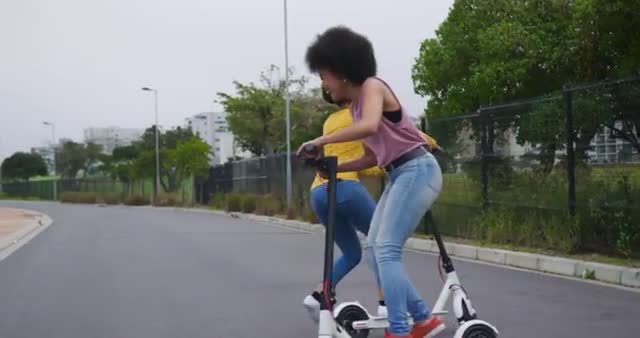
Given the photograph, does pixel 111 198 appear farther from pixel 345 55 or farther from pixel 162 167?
pixel 345 55

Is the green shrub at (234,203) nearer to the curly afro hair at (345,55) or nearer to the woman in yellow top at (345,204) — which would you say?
the woman in yellow top at (345,204)

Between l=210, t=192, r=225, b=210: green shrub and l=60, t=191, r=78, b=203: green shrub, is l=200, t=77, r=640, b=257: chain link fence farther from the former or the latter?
l=60, t=191, r=78, b=203: green shrub

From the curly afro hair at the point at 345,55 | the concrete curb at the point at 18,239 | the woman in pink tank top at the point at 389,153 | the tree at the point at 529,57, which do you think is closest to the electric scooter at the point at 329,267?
the woman in pink tank top at the point at 389,153

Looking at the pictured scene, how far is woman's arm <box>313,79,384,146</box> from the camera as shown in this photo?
407 cm

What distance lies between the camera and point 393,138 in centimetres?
441

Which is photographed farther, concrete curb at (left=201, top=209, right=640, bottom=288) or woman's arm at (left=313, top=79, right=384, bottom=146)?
concrete curb at (left=201, top=209, right=640, bottom=288)

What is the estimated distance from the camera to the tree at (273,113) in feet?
163

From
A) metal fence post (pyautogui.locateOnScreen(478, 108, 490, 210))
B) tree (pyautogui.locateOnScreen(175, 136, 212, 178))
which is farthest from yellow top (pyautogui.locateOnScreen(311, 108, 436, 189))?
tree (pyautogui.locateOnScreen(175, 136, 212, 178))

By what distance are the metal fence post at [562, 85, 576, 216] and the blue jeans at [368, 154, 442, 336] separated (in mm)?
6129

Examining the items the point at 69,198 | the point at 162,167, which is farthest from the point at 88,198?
the point at 162,167

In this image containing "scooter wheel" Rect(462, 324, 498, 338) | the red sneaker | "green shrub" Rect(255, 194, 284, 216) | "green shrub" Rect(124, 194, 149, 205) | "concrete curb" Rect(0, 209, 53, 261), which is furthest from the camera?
"green shrub" Rect(124, 194, 149, 205)

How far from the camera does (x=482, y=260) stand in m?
10.9

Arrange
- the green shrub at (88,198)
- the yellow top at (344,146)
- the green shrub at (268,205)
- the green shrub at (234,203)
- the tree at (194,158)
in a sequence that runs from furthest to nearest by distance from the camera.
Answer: the green shrub at (88,198), the tree at (194,158), the green shrub at (234,203), the green shrub at (268,205), the yellow top at (344,146)

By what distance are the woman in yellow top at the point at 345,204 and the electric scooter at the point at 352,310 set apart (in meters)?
0.19
